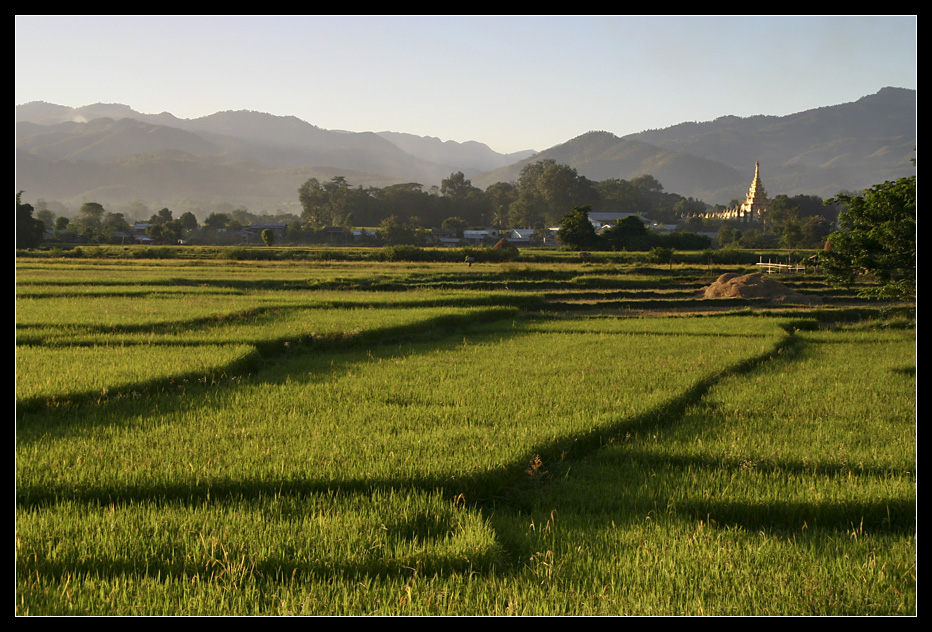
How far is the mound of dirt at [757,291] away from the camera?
27281 mm

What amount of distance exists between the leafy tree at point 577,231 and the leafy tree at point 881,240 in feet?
119

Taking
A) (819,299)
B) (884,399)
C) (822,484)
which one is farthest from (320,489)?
(819,299)

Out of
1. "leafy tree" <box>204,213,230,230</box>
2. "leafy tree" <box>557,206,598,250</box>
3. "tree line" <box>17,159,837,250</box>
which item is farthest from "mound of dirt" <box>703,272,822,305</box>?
"leafy tree" <box>204,213,230,230</box>

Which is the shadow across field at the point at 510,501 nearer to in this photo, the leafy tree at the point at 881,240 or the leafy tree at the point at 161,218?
the leafy tree at the point at 881,240

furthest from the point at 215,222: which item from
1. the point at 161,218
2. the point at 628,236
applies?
the point at 628,236

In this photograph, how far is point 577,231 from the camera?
163 feet

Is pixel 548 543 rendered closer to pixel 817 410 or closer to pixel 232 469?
pixel 232 469

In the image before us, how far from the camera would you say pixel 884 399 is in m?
9.47

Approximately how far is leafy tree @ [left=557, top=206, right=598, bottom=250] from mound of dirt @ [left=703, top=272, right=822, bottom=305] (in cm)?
2166

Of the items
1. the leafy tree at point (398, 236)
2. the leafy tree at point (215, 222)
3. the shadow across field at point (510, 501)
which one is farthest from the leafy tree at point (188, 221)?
the shadow across field at point (510, 501)

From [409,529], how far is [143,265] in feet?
116

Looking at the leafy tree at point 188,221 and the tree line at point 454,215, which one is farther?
the leafy tree at point 188,221

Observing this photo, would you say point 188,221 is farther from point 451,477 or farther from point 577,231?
point 451,477

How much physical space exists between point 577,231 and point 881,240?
3783 cm
